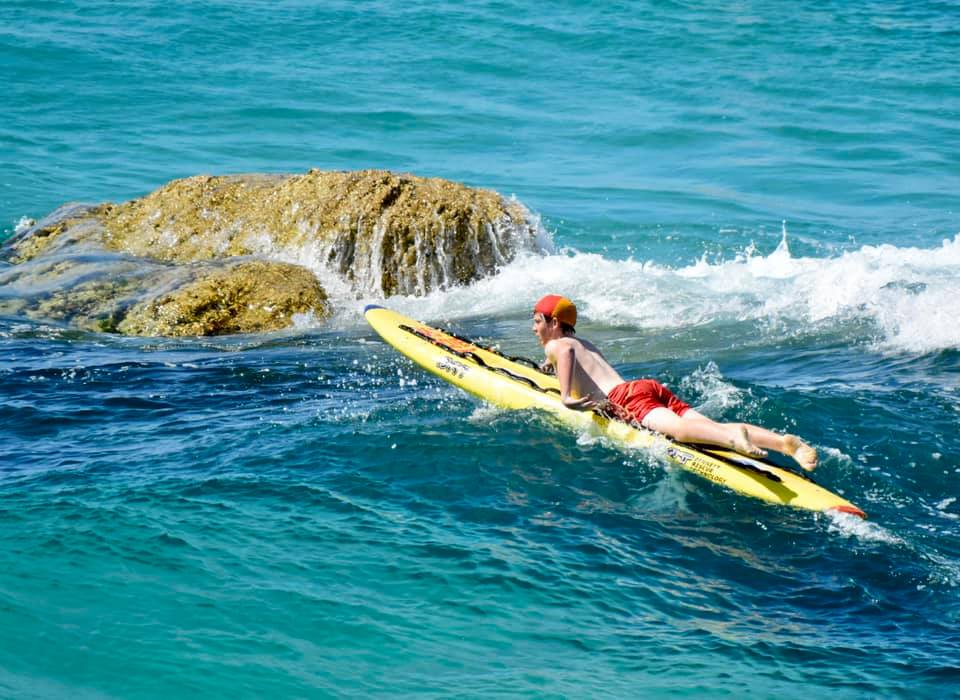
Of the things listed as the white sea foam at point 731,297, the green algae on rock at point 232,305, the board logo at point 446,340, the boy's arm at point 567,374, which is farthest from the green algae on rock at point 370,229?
the boy's arm at point 567,374

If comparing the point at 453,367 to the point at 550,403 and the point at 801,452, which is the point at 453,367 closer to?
the point at 550,403

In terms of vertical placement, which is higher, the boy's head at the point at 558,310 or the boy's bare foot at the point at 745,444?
the boy's head at the point at 558,310

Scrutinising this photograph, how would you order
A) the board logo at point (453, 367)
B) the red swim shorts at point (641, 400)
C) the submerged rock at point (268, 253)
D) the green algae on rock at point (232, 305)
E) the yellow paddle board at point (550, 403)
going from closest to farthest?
1. the yellow paddle board at point (550, 403)
2. the red swim shorts at point (641, 400)
3. the board logo at point (453, 367)
4. the green algae on rock at point (232, 305)
5. the submerged rock at point (268, 253)

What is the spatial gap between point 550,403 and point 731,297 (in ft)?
15.9

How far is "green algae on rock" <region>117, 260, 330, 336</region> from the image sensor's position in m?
11.7

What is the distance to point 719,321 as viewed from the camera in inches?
460

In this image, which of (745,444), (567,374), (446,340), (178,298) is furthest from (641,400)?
(178,298)

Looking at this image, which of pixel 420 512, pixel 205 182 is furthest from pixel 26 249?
pixel 420 512

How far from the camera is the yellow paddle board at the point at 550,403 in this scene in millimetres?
7219

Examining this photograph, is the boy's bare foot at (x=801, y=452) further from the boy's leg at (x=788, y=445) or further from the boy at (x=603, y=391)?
the boy at (x=603, y=391)

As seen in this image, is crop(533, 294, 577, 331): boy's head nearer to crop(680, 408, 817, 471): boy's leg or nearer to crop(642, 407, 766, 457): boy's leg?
crop(642, 407, 766, 457): boy's leg

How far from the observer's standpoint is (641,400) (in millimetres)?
8094

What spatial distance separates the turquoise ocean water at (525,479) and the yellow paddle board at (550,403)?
13cm

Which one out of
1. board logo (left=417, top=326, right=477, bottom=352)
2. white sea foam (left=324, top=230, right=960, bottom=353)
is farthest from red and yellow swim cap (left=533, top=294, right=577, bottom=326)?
white sea foam (left=324, top=230, right=960, bottom=353)
